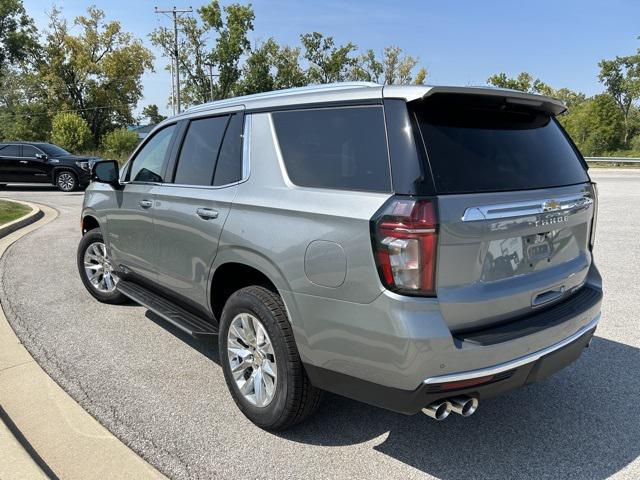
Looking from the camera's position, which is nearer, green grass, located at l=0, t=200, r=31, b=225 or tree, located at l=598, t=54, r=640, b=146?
green grass, located at l=0, t=200, r=31, b=225

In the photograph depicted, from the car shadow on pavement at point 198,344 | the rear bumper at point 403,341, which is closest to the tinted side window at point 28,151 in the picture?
the car shadow on pavement at point 198,344

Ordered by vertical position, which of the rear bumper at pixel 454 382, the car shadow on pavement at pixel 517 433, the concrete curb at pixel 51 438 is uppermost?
the rear bumper at pixel 454 382

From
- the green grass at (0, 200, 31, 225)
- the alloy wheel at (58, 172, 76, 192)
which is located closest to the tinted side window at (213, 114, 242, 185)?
the green grass at (0, 200, 31, 225)

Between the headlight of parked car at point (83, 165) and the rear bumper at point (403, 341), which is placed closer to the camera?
the rear bumper at point (403, 341)

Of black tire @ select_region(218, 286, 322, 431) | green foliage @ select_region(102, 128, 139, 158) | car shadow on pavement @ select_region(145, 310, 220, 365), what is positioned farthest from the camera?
green foliage @ select_region(102, 128, 139, 158)

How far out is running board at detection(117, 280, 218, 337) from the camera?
11.3 feet

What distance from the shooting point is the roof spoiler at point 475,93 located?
7.71ft

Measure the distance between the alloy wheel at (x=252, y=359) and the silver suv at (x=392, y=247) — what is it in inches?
0.4

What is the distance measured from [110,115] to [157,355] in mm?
55276

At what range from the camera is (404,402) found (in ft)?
7.56

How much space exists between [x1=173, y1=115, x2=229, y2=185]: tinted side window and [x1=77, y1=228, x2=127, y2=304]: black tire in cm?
183

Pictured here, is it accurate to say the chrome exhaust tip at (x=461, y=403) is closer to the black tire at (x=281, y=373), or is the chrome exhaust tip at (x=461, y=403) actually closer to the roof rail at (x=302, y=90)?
the black tire at (x=281, y=373)

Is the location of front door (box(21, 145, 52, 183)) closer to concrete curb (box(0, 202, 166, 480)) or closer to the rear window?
concrete curb (box(0, 202, 166, 480))

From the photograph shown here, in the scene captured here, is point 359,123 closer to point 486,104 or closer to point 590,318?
point 486,104
